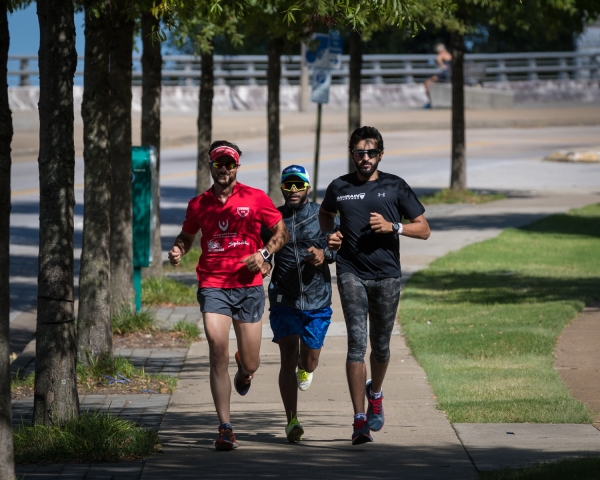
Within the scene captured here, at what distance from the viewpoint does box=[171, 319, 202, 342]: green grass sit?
11.3 metres

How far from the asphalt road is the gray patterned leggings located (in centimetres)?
932

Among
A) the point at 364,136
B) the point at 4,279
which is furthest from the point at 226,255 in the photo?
the point at 4,279

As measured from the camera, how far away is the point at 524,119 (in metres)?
40.8

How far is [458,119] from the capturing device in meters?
23.4

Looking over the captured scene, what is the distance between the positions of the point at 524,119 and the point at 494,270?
26828mm

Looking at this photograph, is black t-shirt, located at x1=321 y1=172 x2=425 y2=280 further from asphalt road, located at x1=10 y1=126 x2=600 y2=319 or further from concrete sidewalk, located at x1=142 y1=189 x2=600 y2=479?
asphalt road, located at x1=10 y1=126 x2=600 y2=319

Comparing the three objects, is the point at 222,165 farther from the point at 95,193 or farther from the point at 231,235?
the point at 95,193

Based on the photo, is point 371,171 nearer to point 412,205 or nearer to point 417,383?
point 412,205

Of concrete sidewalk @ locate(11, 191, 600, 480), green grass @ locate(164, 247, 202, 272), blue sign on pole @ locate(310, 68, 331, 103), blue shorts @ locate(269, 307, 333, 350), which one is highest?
blue sign on pole @ locate(310, 68, 331, 103)

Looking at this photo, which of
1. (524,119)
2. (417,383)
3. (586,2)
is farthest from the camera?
(524,119)

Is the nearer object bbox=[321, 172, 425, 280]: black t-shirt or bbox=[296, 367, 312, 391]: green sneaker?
bbox=[321, 172, 425, 280]: black t-shirt

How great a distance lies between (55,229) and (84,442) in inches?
53.4

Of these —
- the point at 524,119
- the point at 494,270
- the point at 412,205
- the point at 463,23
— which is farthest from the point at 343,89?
the point at 412,205

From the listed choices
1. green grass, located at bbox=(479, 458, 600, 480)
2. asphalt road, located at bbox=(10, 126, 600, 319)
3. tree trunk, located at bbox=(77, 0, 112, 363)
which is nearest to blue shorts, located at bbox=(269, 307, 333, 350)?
green grass, located at bbox=(479, 458, 600, 480)
